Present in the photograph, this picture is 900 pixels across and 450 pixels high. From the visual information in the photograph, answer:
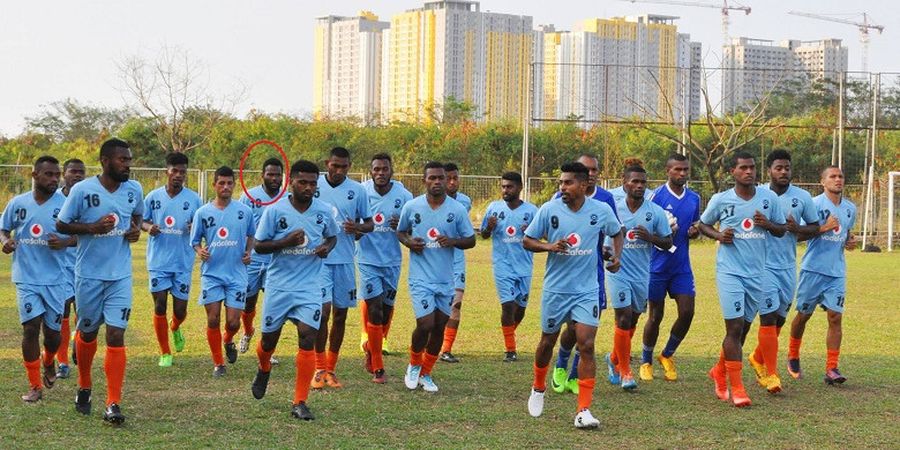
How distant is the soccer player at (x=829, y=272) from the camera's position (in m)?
12.8

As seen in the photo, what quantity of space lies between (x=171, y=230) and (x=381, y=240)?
228cm

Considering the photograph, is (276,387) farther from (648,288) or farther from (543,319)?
(648,288)

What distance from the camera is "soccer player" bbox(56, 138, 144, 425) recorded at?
33.1ft

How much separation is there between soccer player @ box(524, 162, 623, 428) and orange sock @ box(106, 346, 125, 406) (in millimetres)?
3255

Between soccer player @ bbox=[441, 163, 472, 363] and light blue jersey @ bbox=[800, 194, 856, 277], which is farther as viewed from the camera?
soccer player @ bbox=[441, 163, 472, 363]

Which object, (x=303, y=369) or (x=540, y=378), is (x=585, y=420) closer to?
(x=540, y=378)

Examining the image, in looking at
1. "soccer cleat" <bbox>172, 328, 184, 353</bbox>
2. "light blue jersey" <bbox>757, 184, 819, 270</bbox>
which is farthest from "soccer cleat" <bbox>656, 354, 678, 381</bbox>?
"soccer cleat" <bbox>172, 328, 184, 353</bbox>

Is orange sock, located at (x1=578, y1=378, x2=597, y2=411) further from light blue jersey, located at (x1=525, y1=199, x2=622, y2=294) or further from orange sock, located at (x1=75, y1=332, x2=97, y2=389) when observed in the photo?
orange sock, located at (x1=75, y1=332, x2=97, y2=389)

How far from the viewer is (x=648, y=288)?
41.1 feet

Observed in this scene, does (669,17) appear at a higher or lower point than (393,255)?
higher

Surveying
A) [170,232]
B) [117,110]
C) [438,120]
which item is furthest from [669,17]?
[170,232]

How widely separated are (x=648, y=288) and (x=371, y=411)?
10.6 feet

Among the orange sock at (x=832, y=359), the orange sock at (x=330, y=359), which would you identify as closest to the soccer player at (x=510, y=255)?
the orange sock at (x=330, y=359)

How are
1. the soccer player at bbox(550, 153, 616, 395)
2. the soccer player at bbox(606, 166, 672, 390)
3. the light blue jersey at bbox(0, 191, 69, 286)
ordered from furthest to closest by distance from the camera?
the soccer player at bbox(606, 166, 672, 390) → the soccer player at bbox(550, 153, 616, 395) → the light blue jersey at bbox(0, 191, 69, 286)
